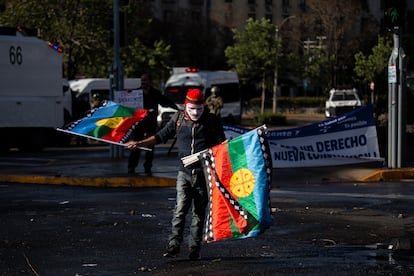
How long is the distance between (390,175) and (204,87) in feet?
79.9

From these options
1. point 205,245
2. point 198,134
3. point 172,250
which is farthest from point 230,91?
point 172,250

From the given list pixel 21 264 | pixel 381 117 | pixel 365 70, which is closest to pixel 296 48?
pixel 365 70

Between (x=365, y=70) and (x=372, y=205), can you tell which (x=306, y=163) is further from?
(x=365, y=70)

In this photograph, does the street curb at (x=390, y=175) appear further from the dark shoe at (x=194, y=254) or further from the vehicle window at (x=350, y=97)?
the vehicle window at (x=350, y=97)

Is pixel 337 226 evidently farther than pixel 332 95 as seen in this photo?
No

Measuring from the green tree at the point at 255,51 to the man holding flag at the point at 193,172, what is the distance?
55.7 m

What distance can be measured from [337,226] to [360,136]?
7.34 m

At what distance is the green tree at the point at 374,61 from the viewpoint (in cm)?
6919

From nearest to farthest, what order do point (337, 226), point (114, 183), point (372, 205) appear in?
point (337, 226), point (372, 205), point (114, 183)

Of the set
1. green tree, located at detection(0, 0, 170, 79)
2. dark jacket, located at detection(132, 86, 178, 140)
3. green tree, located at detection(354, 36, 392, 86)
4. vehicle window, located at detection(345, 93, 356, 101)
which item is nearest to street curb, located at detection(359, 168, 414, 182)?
dark jacket, located at detection(132, 86, 178, 140)

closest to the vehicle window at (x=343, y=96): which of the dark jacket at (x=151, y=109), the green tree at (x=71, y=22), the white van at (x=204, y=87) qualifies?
the white van at (x=204, y=87)

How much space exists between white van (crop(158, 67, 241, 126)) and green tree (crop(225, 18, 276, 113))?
21313 mm

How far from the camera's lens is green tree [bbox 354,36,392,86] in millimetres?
69188

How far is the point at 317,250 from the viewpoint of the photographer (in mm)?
9773
